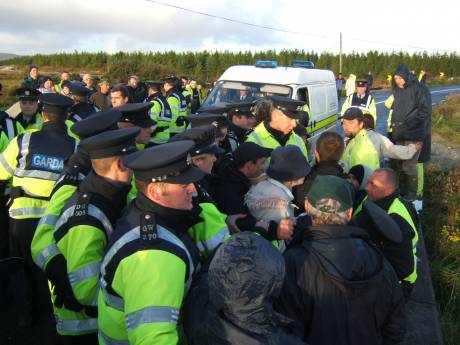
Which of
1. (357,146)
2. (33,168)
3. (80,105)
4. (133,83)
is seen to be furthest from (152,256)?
(133,83)

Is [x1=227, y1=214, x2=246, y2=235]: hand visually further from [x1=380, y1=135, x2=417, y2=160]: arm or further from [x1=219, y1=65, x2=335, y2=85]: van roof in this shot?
[x1=219, y1=65, x2=335, y2=85]: van roof

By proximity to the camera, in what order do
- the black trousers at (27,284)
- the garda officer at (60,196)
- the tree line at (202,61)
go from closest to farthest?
the garda officer at (60,196), the black trousers at (27,284), the tree line at (202,61)

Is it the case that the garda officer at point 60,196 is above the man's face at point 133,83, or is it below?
below

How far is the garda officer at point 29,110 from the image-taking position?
18.2 feet

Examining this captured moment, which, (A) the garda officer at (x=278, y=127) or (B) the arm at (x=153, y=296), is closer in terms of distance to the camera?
(B) the arm at (x=153, y=296)

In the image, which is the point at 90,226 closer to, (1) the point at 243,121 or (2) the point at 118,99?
(1) the point at 243,121

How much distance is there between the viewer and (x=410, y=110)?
22.5 feet

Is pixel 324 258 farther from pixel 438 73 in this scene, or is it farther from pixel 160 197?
pixel 438 73

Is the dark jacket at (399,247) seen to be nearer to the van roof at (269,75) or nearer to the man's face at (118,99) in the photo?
the man's face at (118,99)

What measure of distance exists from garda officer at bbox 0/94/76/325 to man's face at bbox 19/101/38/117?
1934 mm

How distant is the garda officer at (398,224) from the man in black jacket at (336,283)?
755 mm

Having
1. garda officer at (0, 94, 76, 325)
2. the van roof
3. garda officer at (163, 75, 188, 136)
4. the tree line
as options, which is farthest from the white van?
the tree line

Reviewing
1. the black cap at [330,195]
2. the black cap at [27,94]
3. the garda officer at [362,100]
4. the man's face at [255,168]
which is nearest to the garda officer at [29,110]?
the black cap at [27,94]

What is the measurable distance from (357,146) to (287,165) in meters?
2.04
